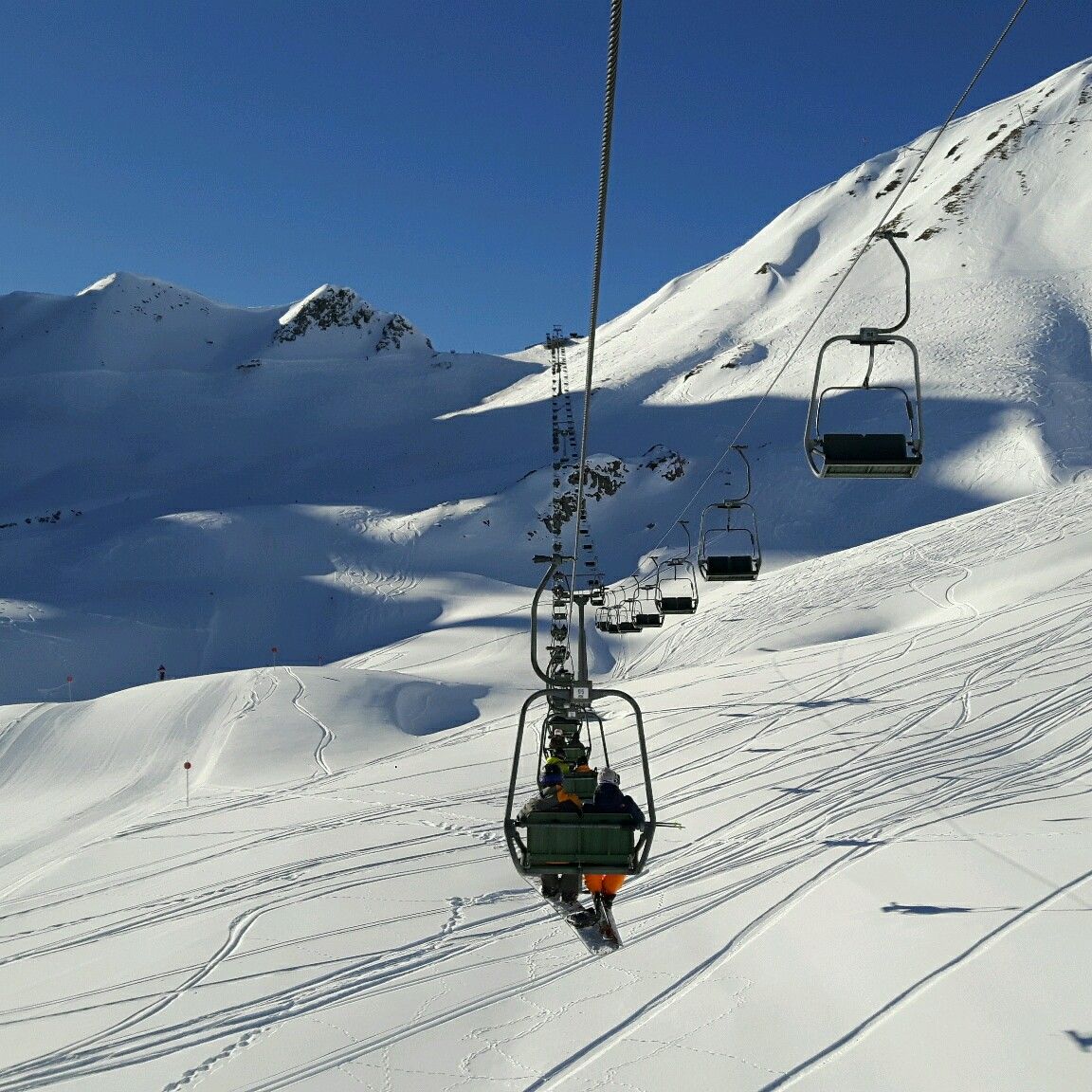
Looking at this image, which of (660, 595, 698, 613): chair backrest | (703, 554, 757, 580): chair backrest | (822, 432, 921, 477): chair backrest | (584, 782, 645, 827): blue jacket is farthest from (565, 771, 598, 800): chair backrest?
(660, 595, 698, 613): chair backrest

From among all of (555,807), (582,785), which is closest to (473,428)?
(582,785)

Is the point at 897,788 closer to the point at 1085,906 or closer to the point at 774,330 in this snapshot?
the point at 1085,906

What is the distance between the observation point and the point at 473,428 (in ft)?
250

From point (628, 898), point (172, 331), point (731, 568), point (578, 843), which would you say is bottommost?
point (628, 898)

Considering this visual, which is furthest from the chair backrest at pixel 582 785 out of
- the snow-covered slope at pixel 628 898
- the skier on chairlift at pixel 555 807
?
the snow-covered slope at pixel 628 898

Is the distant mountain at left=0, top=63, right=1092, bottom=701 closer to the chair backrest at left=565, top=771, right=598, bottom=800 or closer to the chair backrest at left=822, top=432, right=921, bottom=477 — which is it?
the chair backrest at left=822, top=432, right=921, bottom=477

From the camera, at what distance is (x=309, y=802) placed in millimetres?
18531

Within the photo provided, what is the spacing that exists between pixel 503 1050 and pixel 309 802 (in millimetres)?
10471

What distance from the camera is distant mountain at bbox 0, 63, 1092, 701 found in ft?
152

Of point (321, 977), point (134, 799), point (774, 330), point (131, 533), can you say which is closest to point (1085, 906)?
point (321, 977)

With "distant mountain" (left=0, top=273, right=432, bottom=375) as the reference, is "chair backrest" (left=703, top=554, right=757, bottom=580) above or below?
below

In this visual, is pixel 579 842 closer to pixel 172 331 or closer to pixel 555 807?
pixel 555 807

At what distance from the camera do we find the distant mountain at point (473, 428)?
4638cm

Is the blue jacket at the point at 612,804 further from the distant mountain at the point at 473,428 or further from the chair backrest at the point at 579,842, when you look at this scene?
the distant mountain at the point at 473,428
